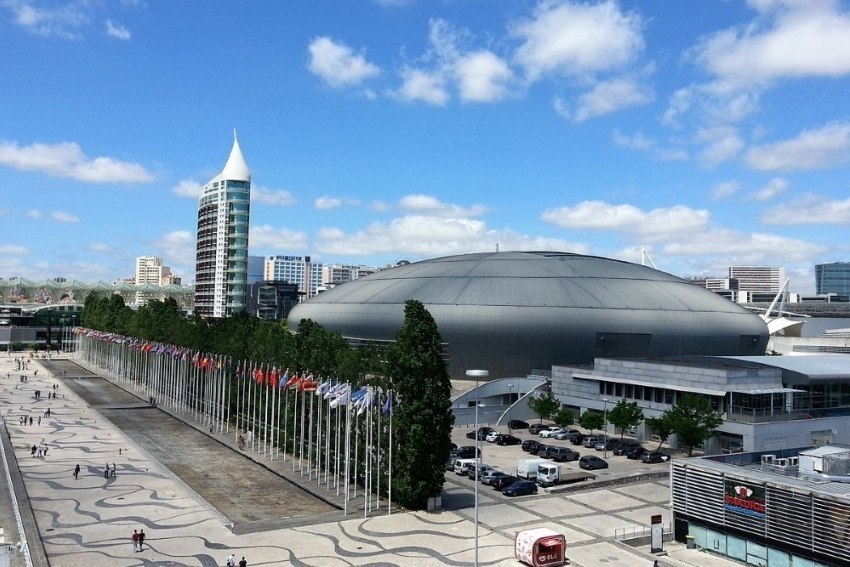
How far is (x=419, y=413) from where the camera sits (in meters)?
48.3

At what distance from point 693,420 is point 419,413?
30.7 metres

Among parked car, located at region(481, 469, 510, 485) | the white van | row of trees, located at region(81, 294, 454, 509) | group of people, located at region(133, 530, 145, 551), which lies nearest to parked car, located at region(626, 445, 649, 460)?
parked car, located at region(481, 469, 510, 485)

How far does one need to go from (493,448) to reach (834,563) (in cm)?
4111

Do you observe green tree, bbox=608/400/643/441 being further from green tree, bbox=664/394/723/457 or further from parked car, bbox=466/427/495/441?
parked car, bbox=466/427/495/441

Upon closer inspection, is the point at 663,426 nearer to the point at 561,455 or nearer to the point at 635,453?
the point at 635,453

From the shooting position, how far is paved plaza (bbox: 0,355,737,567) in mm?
39312

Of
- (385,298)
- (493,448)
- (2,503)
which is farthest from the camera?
(385,298)

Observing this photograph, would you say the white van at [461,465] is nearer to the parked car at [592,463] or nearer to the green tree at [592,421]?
the parked car at [592,463]

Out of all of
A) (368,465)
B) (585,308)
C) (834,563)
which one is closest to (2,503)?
(368,465)

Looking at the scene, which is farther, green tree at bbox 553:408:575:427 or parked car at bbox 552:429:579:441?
green tree at bbox 553:408:575:427

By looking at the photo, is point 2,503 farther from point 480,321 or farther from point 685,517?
point 480,321

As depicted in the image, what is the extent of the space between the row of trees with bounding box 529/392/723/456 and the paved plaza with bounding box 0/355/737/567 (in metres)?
8.03

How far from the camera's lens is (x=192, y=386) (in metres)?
91.8

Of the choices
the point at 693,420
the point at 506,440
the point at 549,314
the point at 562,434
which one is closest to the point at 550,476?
the point at 693,420
